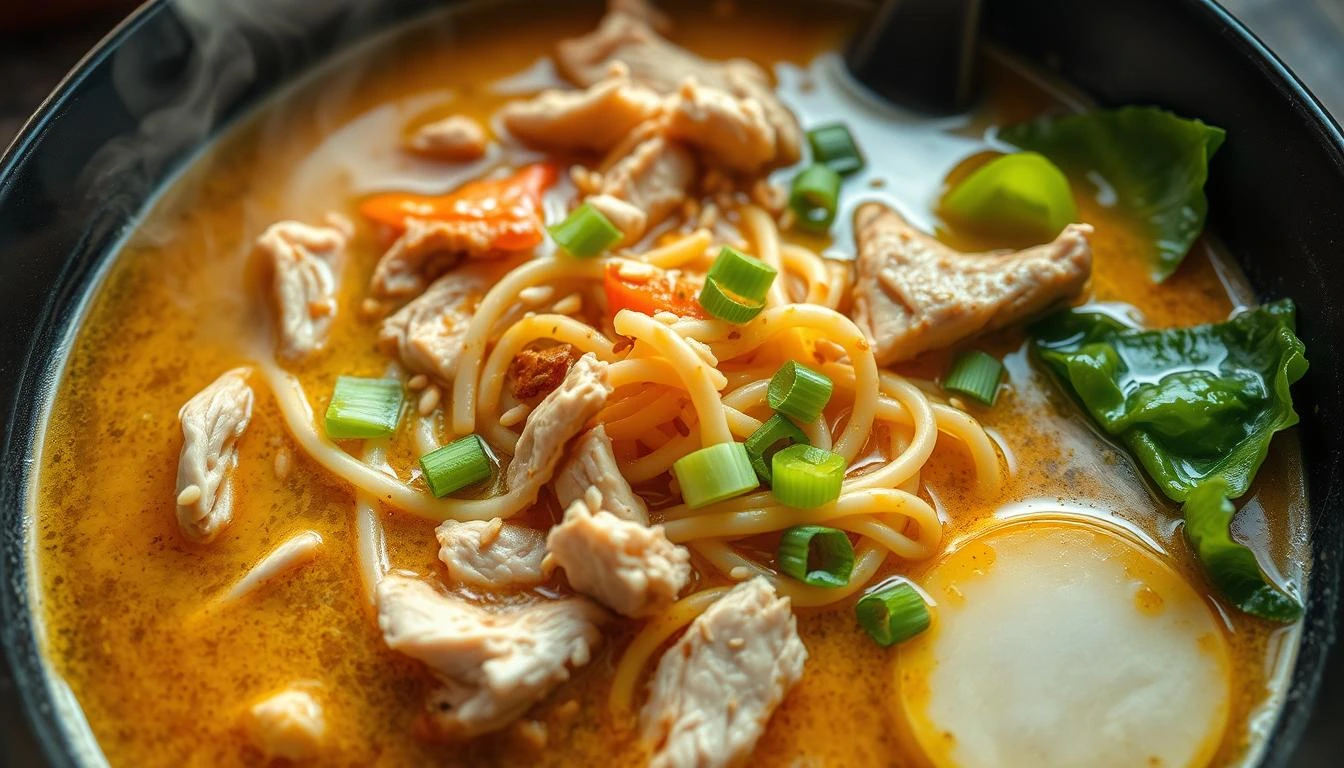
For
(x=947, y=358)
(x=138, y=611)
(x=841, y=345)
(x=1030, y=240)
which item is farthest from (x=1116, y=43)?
(x=138, y=611)

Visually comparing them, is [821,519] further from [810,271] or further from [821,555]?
[810,271]

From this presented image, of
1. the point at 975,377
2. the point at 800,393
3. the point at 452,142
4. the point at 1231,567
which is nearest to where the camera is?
the point at 1231,567

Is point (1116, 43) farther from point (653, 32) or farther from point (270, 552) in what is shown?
point (270, 552)

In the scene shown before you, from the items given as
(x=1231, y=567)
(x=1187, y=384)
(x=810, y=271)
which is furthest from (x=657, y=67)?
(x=1231, y=567)

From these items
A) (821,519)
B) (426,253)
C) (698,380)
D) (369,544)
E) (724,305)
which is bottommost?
(369,544)

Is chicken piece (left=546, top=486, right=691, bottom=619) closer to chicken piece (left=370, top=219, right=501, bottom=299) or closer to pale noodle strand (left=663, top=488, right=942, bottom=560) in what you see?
pale noodle strand (left=663, top=488, right=942, bottom=560)

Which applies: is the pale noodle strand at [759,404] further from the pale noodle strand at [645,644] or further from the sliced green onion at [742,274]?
the pale noodle strand at [645,644]

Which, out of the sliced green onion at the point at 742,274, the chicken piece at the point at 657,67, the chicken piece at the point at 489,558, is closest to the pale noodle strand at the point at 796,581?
the chicken piece at the point at 489,558

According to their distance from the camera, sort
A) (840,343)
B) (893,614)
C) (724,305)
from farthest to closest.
A: (840,343) → (724,305) → (893,614)
